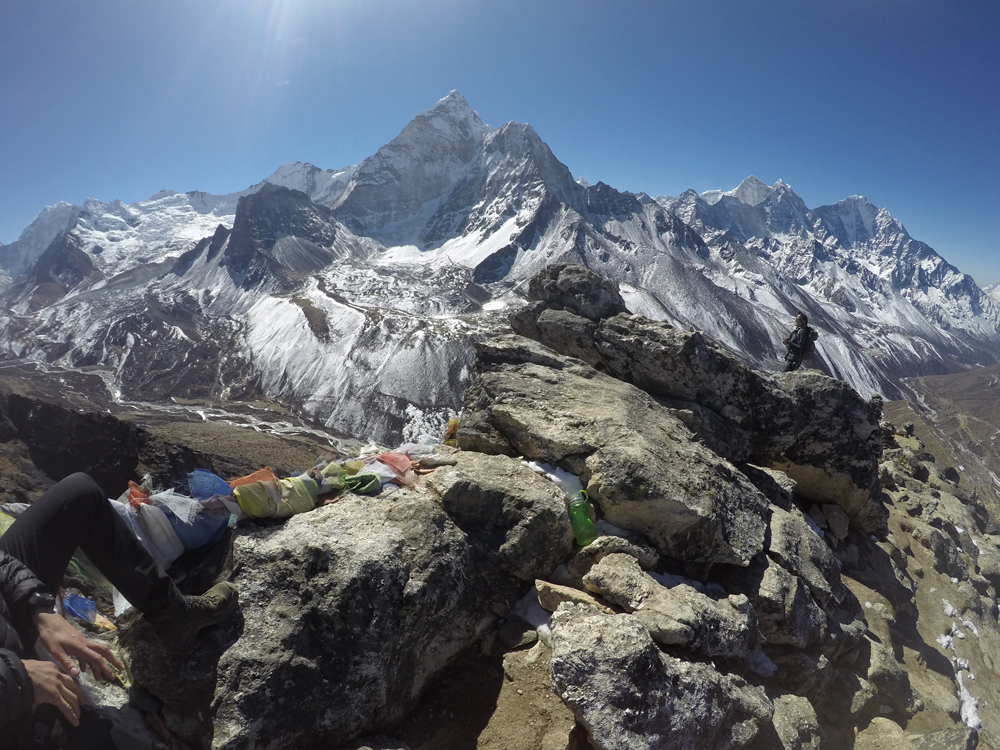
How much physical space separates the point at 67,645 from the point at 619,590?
6.03 m

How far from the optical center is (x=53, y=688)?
3848 millimetres

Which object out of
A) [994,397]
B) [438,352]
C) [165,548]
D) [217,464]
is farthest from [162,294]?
[994,397]

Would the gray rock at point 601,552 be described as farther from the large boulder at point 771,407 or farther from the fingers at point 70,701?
the fingers at point 70,701

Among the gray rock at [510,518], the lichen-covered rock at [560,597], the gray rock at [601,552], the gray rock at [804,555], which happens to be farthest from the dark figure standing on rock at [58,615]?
the gray rock at [804,555]

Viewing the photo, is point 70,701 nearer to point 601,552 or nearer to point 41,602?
point 41,602

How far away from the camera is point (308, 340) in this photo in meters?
111

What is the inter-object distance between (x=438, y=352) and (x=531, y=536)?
96.0 metres

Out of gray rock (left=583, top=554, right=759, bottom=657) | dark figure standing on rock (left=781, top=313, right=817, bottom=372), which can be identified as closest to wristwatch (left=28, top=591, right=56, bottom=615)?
gray rock (left=583, top=554, right=759, bottom=657)

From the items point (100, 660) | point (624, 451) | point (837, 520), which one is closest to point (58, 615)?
point (100, 660)

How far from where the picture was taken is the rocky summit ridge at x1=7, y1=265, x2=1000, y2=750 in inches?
203

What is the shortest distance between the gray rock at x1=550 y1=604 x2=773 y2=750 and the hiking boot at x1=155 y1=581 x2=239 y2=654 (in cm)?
358

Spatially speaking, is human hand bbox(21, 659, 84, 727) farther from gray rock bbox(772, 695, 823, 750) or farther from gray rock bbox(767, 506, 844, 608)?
gray rock bbox(767, 506, 844, 608)

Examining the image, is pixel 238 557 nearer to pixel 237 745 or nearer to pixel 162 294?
pixel 237 745

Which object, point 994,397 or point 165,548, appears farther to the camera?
point 994,397
